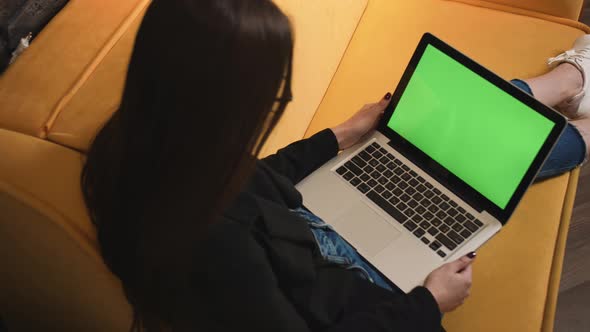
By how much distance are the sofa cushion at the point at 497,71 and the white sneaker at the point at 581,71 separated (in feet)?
0.20

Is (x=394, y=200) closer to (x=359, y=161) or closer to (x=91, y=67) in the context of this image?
(x=359, y=161)

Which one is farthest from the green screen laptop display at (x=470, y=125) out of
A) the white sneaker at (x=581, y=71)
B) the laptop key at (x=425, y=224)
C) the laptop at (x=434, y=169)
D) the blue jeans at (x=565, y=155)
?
the white sneaker at (x=581, y=71)

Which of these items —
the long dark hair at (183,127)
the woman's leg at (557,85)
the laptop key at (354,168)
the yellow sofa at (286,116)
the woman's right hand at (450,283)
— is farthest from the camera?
the woman's leg at (557,85)

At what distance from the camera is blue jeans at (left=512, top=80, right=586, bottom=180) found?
1.43 meters

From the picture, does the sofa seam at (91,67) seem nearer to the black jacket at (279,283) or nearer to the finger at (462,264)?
the black jacket at (279,283)

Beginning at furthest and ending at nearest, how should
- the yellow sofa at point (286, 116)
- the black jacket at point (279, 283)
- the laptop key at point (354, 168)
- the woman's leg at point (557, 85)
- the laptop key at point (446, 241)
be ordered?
1. the woman's leg at point (557, 85)
2. the laptop key at point (354, 168)
3. the laptop key at point (446, 241)
4. the yellow sofa at point (286, 116)
5. the black jacket at point (279, 283)

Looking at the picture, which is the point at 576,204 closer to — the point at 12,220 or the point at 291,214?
the point at 291,214

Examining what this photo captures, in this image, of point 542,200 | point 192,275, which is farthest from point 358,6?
point 192,275

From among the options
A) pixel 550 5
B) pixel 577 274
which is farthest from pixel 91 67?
pixel 577 274

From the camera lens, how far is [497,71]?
1.63 m

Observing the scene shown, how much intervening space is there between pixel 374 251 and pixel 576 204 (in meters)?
1.00

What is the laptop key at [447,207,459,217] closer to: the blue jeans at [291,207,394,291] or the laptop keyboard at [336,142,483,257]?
the laptop keyboard at [336,142,483,257]

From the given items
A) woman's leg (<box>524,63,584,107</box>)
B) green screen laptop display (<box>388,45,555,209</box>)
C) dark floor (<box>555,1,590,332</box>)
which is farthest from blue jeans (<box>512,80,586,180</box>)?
dark floor (<box>555,1,590,332</box>)

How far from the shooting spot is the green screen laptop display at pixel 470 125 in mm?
1196
